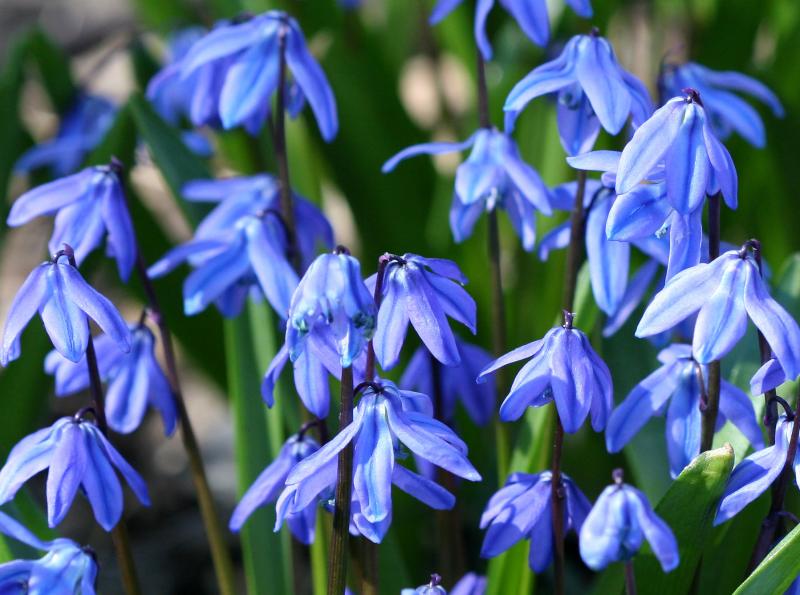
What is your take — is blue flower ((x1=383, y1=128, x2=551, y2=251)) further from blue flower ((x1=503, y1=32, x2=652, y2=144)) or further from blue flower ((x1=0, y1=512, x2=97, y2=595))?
blue flower ((x1=0, y1=512, x2=97, y2=595))

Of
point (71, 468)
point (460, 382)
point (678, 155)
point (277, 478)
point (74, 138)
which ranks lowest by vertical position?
point (460, 382)

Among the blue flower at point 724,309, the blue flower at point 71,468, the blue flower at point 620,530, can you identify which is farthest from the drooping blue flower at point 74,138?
the blue flower at point 620,530

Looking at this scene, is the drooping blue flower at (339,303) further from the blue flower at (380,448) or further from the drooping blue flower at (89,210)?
the drooping blue flower at (89,210)

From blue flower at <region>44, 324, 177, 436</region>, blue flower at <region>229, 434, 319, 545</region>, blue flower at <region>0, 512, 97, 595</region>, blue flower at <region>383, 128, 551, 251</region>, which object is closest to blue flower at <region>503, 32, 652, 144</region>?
blue flower at <region>383, 128, 551, 251</region>

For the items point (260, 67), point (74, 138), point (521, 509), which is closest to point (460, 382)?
point (521, 509)

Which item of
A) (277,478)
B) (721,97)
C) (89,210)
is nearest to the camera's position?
(277,478)

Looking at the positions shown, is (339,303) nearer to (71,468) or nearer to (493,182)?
(71,468)
